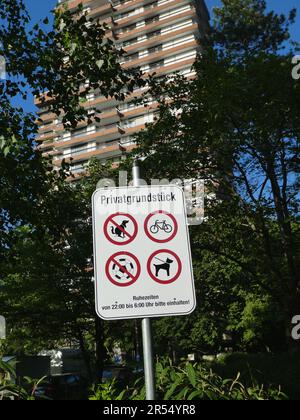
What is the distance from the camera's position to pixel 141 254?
6.93ft

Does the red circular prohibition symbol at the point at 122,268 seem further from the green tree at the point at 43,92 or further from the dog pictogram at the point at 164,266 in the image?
the green tree at the point at 43,92

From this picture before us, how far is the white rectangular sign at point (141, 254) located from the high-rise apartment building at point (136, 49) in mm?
65735

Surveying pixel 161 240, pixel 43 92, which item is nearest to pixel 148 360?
pixel 161 240

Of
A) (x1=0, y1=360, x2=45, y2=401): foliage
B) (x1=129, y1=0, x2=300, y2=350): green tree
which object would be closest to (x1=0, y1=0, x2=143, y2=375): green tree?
(x1=129, y1=0, x2=300, y2=350): green tree

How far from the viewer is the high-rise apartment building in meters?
68.7

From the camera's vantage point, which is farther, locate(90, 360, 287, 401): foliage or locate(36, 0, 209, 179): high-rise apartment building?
locate(36, 0, 209, 179): high-rise apartment building

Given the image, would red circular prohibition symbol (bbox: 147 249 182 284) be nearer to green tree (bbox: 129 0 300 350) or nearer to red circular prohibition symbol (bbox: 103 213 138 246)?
red circular prohibition symbol (bbox: 103 213 138 246)

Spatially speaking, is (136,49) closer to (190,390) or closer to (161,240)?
(190,390)

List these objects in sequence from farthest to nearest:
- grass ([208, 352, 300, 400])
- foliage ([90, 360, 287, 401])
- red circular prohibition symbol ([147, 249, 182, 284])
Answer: grass ([208, 352, 300, 400]) → foliage ([90, 360, 287, 401]) → red circular prohibition symbol ([147, 249, 182, 284])

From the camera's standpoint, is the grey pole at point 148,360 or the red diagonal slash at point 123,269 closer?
the grey pole at point 148,360

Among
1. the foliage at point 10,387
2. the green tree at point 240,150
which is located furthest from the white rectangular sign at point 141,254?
the green tree at point 240,150

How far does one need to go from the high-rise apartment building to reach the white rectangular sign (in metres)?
65.7

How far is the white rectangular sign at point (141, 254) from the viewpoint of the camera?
206cm

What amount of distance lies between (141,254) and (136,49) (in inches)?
3037
